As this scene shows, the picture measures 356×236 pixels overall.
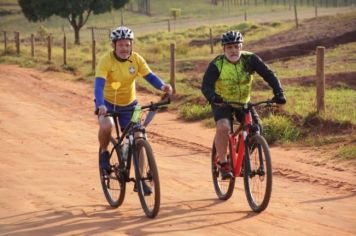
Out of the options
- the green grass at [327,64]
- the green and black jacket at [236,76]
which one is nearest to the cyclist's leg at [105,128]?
the green and black jacket at [236,76]

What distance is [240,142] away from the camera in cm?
769

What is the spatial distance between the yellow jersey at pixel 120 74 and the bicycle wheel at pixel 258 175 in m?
1.47

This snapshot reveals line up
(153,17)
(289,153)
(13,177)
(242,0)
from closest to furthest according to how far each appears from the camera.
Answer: (13,177) < (289,153) < (153,17) < (242,0)

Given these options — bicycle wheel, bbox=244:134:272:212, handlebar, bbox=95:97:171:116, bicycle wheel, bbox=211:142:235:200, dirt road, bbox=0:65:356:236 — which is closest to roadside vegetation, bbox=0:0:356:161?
dirt road, bbox=0:65:356:236

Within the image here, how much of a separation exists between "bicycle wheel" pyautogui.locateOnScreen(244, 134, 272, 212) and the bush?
4474 millimetres

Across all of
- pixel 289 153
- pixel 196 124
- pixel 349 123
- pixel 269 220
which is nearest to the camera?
pixel 269 220

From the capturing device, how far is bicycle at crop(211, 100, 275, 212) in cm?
741

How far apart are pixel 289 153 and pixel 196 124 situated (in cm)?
353

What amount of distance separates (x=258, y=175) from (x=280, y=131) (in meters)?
4.87

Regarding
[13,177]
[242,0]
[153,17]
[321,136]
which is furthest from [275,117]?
[242,0]

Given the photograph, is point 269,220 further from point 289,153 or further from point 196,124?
point 196,124

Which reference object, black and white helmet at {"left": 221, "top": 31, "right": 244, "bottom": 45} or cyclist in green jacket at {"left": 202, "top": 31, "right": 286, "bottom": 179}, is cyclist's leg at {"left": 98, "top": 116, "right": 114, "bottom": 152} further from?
black and white helmet at {"left": 221, "top": 31, "right": 244, "bottom": 45}

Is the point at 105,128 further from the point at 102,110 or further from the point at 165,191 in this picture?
the point at 165,191

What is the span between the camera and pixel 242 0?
346 ft
